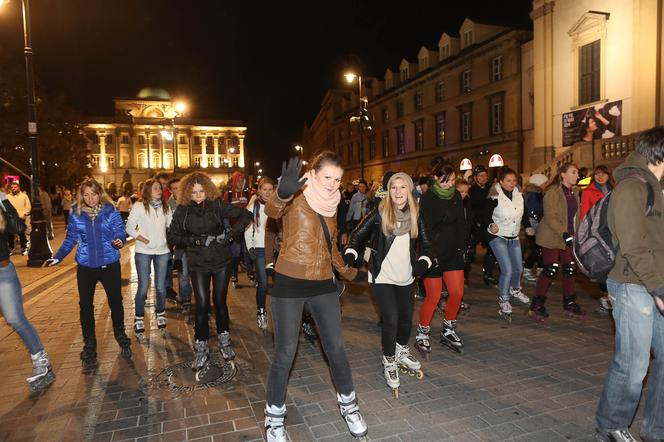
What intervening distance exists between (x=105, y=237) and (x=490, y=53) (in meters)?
31.2

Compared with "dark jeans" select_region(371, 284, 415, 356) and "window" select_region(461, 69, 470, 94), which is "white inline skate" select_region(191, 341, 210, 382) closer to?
"dark jeans" select_region(371, 284, 415, 356)

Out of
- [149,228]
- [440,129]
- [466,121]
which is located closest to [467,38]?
[466,121]

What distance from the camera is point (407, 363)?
474cm

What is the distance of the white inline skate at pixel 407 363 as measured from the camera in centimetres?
467

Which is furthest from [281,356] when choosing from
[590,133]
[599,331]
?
[590,133]

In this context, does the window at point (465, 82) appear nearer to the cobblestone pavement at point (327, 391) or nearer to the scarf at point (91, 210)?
the cobblestone pavement at point (327, 391)

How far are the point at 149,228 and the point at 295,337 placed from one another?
153 inches

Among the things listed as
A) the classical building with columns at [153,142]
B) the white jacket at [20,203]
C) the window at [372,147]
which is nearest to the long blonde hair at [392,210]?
the white jacket at [20,203]

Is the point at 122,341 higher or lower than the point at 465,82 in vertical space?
lower

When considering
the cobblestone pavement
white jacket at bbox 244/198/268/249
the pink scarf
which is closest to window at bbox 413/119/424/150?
white jacket at bbox 244/198/268/249

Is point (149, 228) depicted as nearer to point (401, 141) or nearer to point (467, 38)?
point (467, 38)

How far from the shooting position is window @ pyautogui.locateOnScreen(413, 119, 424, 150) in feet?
134

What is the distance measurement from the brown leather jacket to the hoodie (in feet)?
6.60

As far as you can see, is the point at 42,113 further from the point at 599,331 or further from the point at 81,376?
the point at 599,331
